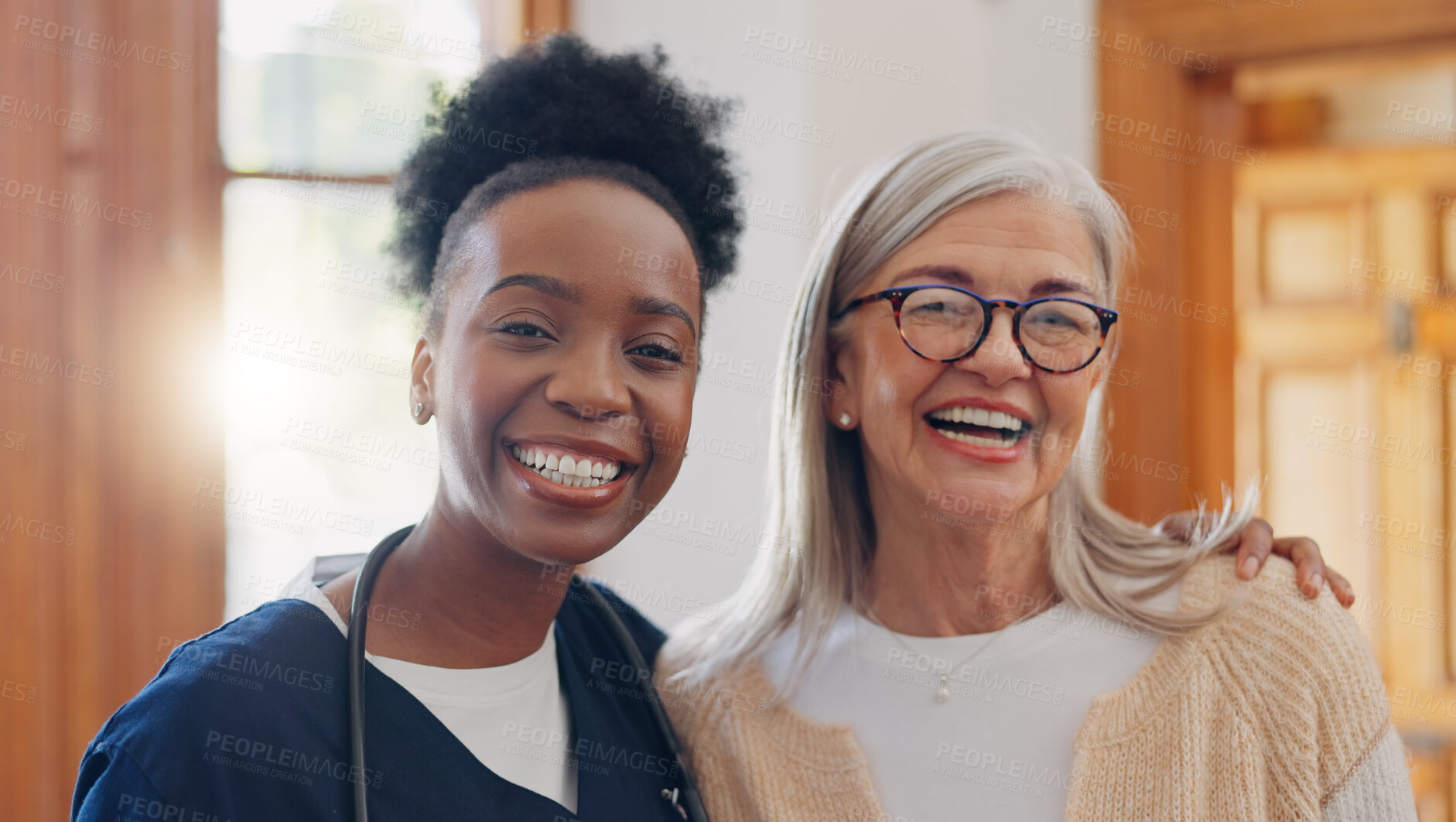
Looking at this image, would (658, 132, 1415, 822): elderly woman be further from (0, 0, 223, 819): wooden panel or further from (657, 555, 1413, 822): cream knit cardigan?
(0, 0, 223, 819): wooden panel

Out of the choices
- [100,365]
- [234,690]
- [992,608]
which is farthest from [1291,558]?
[100,365]

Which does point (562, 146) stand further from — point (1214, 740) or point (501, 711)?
point (1214, 740)

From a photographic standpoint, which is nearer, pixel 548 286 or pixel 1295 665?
pixel 548 286

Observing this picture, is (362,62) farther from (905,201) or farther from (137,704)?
(137,704)

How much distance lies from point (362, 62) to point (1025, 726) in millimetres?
1722

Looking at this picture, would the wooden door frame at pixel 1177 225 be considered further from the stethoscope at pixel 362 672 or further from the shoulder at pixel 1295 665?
the stethoscope at pixel 362 672

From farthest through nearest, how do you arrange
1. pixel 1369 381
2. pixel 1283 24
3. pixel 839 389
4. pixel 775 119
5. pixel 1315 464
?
pixel 1315 464 < pixel 1369 381 < pixel 1283 24 < pixel 775 119 < pixel 839 389

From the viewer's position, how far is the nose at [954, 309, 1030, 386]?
1364 mm

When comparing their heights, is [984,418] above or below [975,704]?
above

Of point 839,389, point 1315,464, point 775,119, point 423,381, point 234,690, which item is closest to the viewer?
point 234,690

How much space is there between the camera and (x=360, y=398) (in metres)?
2.31

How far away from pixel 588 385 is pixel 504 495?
5.7 inches

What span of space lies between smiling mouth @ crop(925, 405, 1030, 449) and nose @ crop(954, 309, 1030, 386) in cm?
4

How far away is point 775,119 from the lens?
7.98ft
